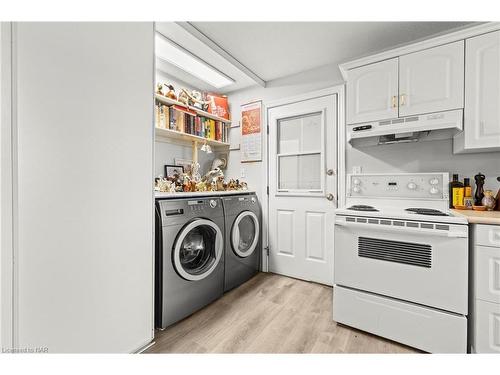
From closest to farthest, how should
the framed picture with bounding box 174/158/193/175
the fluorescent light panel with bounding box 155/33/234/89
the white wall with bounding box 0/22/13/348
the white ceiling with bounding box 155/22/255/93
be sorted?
the white wall with bounding box 0/22/13/348
the white ceiling with bounding box 155/22/255/93
the fluorescent light panel with bounding box 155/33/234/89
the framed picture with bounding box 174/158/193/175

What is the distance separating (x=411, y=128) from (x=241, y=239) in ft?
5.81

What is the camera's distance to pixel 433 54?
1.57 m

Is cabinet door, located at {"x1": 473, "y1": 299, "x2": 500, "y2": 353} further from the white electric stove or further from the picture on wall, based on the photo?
the picture on wall

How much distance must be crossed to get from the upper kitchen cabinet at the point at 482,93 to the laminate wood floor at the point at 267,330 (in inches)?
56.6

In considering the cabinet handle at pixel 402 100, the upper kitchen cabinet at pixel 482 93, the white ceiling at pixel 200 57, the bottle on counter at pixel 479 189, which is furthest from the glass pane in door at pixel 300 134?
the bottle on counter at pixel 479 189

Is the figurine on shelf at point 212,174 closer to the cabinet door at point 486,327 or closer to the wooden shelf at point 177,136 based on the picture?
the wooden shelf at point 177,136

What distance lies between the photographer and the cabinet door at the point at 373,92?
1.70 metres


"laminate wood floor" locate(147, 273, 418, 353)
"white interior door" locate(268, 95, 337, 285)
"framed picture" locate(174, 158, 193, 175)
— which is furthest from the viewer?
"framed picture" locate(174, 158, 193, 175)

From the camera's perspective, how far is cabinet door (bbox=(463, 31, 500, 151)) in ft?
4.65

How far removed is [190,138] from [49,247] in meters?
1.69

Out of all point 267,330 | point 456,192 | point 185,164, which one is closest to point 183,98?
point 185,164

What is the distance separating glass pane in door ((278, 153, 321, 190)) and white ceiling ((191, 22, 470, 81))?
0.98m

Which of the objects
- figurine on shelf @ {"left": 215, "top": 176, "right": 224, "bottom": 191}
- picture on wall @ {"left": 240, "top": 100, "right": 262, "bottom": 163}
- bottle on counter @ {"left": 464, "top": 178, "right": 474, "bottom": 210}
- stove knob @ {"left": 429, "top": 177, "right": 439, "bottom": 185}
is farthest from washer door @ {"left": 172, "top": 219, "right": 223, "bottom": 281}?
bottle on counter @ {"left": 464, "top": 178, "right": 474, "bottom": 210}
